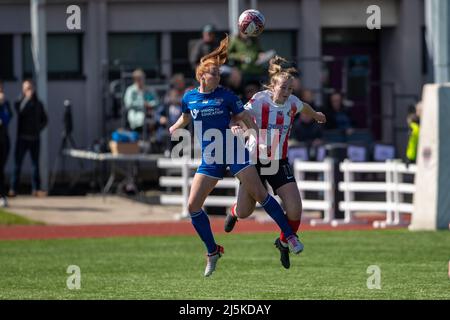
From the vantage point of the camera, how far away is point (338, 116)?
26781 mm

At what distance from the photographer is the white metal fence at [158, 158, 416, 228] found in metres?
22.0

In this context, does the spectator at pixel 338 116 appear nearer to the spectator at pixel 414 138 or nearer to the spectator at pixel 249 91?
the spectator at pixel 414 138

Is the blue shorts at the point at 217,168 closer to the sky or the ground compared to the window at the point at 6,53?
closer to the ground

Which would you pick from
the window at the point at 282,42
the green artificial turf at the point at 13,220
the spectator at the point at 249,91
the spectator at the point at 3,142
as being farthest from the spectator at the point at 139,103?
the window at the point at 282,42

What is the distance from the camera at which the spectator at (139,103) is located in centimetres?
2541

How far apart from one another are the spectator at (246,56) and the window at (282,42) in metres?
7.35

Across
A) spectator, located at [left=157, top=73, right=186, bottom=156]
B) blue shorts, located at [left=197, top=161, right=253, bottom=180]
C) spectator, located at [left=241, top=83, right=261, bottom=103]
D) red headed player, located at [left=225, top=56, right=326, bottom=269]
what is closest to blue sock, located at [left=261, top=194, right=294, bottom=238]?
red headed player, located at [left=225, top=56, right=326, bottom=269]

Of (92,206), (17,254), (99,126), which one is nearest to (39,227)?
(92,206)

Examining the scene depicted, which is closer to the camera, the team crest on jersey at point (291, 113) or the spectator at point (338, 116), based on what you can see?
the team crest on jersey at point (291, 113)

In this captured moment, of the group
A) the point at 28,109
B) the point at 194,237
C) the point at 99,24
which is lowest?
the point at 194,237

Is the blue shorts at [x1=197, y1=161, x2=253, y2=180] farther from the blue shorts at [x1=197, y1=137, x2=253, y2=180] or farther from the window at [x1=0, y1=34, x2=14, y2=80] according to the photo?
the window at [x1=0, y1=34, x2=14, y2=80]

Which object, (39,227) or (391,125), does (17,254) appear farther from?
(391,125)
